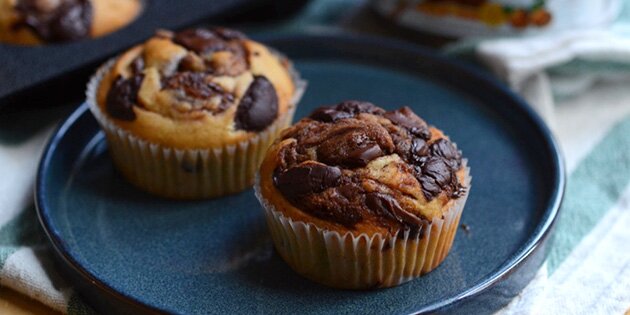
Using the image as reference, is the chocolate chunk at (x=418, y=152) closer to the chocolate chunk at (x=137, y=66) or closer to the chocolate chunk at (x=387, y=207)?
the chocolate chunk at (x=387, y=207)

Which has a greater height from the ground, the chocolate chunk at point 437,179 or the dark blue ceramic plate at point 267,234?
the chocolate chunk at point 437,179

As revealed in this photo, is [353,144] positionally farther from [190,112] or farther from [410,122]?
[190,112]

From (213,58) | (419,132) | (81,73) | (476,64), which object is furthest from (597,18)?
(81,73)

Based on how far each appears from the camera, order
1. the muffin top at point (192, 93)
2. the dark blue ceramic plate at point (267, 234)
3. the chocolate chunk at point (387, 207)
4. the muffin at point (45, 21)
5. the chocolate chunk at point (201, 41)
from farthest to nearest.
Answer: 1. the muffin at point (45, 21)
2. the chocolate chunk at point (201, 41)
3. the muffin top at point (192, 93)
4. the dark blue ceramic plate at point (267, 234)
5. the chocolate chunk at point (387, 207)

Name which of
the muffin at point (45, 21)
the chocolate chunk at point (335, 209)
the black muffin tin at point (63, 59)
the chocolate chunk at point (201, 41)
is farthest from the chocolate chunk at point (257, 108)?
the muffin at point (45, 21)

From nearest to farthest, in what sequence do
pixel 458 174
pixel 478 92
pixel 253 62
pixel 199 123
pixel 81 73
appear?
pixel 458 174 < pixel 199 123 < pixel 253 62 < pixel 81 73 < pixel 478 92

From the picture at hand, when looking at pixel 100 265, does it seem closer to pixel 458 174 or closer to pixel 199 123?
pixel 199 123
